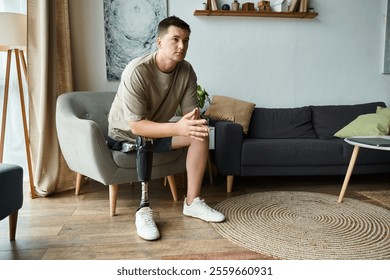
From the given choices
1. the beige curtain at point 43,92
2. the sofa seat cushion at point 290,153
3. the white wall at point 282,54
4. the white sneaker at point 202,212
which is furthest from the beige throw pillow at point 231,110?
the beige curtain at point 43,92

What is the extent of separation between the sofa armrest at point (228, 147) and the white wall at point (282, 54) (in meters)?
0.75

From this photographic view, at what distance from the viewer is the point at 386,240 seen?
1.59 metres

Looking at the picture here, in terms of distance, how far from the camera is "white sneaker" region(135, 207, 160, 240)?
1.58 metres

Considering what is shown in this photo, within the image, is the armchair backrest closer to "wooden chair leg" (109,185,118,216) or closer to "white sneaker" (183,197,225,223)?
"wooden chair leg" (109,185,118,216)

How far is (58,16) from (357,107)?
8.27 ft

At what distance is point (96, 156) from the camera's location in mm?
1842

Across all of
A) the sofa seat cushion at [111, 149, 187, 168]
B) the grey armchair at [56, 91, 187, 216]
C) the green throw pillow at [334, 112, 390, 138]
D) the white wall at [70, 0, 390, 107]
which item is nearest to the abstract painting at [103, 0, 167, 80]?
the white wall at [70, 0, 390, 107]

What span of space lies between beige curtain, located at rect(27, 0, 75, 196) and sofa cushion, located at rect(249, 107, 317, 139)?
153 cm

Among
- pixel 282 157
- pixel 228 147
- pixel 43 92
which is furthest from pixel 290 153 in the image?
pixel 43 92

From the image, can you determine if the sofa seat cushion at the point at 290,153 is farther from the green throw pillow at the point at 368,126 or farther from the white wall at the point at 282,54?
the white wall at the point at 282,54
